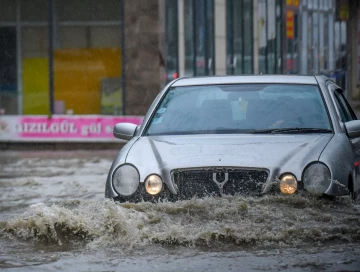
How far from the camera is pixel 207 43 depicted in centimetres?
2833

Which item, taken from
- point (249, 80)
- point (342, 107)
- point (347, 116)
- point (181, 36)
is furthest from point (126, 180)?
point (181, 36)

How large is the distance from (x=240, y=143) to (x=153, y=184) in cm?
81

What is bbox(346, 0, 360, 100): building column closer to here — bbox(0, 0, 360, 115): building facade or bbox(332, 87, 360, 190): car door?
bbox(0, 0, 360, 115): building facade

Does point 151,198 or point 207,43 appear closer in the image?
point 151,198

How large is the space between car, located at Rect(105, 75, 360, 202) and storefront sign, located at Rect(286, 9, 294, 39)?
25622 mm

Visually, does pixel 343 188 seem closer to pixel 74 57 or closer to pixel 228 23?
pixel 74 57

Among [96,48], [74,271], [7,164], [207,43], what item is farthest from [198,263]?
[207,43]

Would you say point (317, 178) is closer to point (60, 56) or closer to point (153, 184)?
point (153, 184)

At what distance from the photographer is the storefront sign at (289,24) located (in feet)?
114

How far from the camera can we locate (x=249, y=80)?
9.16m

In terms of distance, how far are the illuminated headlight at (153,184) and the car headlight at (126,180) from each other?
87 millimetres

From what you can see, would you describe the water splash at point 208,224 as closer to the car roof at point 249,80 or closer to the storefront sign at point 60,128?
the car roof at point 249,80

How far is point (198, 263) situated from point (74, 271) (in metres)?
0.81

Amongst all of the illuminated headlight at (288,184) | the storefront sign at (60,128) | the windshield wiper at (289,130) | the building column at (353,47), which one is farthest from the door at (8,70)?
the illuminated headlight at (288,184)
